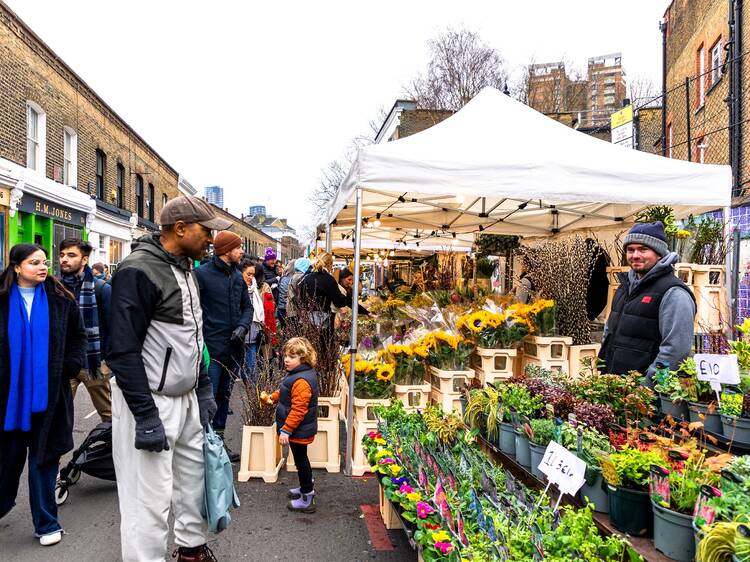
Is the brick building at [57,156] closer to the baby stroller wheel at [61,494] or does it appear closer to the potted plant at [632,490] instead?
the baby stroller wheel at [61,494]

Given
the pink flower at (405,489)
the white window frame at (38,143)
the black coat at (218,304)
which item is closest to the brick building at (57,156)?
the white window frame at (38,143)

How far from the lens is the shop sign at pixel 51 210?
40.9 feet

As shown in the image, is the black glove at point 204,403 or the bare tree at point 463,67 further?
the bare tree at point 463,67

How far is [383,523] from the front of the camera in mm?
3756

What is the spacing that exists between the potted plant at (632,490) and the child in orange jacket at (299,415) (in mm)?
2202

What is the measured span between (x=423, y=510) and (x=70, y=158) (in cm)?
1646

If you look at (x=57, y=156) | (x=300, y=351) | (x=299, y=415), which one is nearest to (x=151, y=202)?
(x=57, y=156)

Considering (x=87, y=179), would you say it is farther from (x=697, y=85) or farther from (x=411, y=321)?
(x=697, y=85)

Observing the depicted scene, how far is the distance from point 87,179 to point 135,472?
16.6 meters

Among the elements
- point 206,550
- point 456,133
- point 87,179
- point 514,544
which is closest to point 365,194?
point 456,133

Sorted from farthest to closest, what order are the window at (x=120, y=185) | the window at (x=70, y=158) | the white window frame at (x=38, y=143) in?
the window at (x=120, y=185) → the window at (x=70, y=158) → the white window frame at (x=38, y=143)

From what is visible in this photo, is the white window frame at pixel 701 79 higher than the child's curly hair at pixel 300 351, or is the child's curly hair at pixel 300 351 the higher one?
the white window frame at pixel 701 79

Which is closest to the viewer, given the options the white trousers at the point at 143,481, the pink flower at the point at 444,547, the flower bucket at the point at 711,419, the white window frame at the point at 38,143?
the pink flower at the point at 444,547

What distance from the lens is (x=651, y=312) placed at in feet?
11.9
